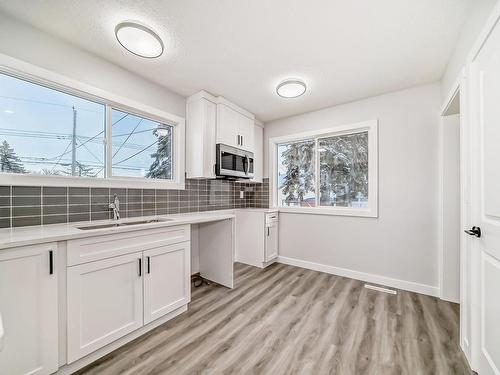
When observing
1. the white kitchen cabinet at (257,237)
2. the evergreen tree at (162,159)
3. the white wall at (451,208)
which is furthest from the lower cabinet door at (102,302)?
the white wall at (451,208)

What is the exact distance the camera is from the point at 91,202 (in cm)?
200

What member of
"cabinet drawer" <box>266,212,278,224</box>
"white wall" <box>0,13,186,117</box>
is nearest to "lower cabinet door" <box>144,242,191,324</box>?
"cabinet drawer" <box>266,212,278,224</box>

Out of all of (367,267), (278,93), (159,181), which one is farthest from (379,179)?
(159,181)

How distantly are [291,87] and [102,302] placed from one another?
8.79ft

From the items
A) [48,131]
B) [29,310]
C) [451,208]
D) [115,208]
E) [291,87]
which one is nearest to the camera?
[29,310]

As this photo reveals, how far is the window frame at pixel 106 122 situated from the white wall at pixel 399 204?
219 centimetres

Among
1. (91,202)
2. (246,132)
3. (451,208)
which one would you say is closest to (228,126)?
(246,132)

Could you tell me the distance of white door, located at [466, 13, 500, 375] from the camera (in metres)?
1.16

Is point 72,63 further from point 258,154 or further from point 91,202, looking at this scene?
point 258,154

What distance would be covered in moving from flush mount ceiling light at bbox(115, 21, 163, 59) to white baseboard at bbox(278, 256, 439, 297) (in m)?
3.25

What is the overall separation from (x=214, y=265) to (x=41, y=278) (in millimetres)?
1780

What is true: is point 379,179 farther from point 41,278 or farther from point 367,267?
point 41,278

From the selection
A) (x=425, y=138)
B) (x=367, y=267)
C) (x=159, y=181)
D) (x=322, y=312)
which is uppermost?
(x=425, y=138)

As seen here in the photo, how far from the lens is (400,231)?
8.73 ft
